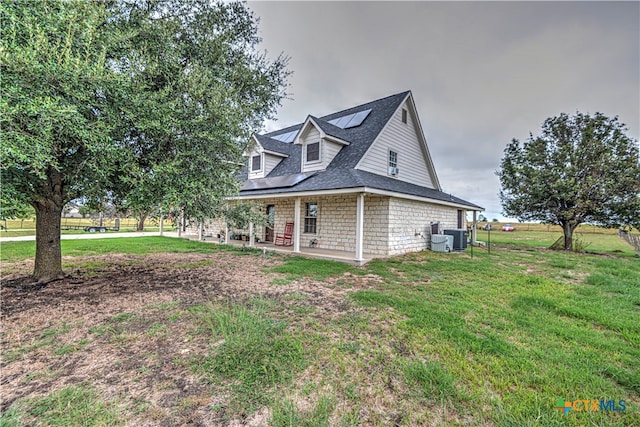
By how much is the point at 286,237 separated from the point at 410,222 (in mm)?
6105

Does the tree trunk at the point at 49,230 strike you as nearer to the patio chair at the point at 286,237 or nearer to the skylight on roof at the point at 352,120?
the patio chair at the point at 286,237

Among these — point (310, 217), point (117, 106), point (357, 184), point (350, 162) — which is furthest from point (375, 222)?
point (117, 106)

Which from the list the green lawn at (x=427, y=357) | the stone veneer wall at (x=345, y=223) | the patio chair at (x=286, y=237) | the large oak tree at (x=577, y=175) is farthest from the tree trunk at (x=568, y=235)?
the patio chair at (x=286, y=237)

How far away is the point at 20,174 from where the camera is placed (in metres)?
4.21

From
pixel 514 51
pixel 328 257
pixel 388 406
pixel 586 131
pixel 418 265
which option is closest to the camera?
pixel 388 406

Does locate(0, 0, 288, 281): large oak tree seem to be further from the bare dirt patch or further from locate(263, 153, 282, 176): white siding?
locate(263, 153, 282, 176): white siding

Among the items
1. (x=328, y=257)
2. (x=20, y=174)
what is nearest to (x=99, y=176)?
(x=20, y=174)

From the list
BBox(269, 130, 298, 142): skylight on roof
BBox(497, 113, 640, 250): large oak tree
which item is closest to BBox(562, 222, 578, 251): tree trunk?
BBox(497, 113, 640, 250): large oak tree

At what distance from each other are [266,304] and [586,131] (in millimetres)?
19445

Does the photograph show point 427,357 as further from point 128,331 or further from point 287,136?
point 287,136

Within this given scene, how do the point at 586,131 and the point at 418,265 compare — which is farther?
the point at 586,131

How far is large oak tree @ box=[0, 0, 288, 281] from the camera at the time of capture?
333 cm

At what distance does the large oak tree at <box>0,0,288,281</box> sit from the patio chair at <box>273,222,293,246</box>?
7.07m

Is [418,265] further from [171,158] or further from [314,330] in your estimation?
[171,158]
